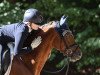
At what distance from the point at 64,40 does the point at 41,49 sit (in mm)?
262

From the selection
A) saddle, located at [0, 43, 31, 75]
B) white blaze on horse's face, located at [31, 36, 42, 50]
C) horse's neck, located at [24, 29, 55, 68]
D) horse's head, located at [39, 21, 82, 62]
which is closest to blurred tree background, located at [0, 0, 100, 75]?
horse's head, located at [39, 21, 82, 62]

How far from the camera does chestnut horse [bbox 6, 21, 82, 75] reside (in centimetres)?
442

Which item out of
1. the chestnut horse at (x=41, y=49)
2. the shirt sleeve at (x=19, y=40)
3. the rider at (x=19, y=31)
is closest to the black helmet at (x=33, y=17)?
the rider at (x=19, y=31)

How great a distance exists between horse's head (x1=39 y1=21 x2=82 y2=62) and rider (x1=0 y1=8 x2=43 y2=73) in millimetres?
159

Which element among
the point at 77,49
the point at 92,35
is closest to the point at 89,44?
the point at 92,35

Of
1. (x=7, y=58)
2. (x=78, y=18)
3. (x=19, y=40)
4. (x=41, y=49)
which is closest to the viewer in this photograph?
(x=19, y=40)

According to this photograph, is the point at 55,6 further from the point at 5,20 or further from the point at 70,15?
the point at 5,20

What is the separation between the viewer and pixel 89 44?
31.1 ft

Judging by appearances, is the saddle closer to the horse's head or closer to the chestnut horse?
the chestnut horse

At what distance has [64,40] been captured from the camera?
4.54 metres

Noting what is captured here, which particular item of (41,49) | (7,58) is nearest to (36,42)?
(41,49)

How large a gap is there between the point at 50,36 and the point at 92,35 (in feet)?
17.1

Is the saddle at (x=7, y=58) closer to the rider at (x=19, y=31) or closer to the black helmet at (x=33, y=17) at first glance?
the rider at (x=19, y=31)

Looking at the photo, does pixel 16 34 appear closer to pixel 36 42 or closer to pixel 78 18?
pixel 36 42
